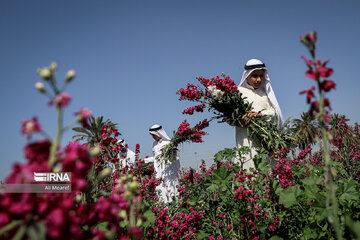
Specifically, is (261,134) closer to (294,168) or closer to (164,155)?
(294,168)

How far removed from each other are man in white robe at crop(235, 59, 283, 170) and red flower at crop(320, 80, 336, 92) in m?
3.33

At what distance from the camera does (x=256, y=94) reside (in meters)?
4.76

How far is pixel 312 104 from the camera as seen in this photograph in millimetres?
1063

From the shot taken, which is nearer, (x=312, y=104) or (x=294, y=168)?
(x=312, y=104)

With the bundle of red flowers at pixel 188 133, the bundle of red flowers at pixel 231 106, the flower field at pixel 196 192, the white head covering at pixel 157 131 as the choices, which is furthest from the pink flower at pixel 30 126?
the white head covering at pixel 157 131

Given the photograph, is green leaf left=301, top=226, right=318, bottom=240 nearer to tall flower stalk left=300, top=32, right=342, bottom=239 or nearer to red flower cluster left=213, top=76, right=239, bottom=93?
tall flower stalk left=300, top=32, right=342, bottom=239

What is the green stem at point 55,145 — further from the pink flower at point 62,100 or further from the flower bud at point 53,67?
the flower bud at point 53,67

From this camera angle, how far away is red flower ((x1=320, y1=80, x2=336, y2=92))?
1.01 m

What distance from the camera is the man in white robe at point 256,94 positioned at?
441 cm

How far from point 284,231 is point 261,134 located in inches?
76.3

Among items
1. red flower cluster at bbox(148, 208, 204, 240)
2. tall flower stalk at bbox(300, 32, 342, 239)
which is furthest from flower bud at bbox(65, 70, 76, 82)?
red flower cluster at bbox(148, 208, 204, 240)

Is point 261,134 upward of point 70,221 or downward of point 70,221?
upward

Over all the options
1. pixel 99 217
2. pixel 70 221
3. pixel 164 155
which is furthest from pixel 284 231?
pixel 164 155

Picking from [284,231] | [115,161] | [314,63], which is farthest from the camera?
[115,161]
